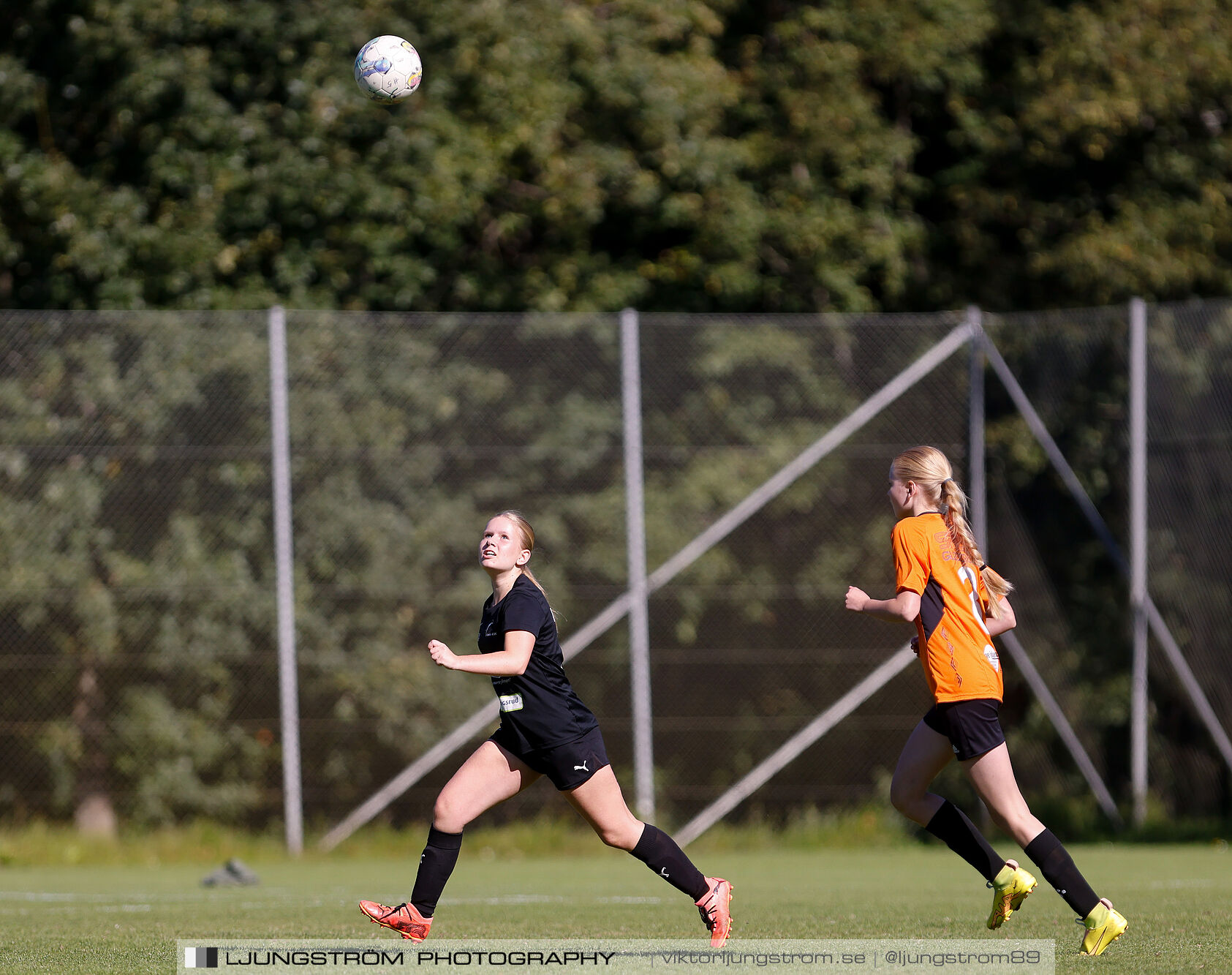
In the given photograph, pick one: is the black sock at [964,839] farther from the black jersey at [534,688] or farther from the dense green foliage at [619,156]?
the dense green foliage at [619,156]

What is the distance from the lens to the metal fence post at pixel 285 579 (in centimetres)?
1223

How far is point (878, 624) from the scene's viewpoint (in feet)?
43.0

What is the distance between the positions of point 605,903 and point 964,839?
2.74 meters

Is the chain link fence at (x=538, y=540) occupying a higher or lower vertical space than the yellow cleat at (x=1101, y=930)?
higher

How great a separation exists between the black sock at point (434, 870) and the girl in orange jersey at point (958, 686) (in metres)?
1.69

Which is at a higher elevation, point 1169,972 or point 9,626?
point 9,626

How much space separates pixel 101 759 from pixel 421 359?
151 inches

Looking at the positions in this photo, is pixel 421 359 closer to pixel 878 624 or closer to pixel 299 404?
pixel 299 404

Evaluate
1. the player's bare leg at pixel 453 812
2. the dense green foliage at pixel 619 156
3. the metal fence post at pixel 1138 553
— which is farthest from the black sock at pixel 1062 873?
the dense green foliage at pixel 619 156

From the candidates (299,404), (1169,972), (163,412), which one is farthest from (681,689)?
(1169,972)

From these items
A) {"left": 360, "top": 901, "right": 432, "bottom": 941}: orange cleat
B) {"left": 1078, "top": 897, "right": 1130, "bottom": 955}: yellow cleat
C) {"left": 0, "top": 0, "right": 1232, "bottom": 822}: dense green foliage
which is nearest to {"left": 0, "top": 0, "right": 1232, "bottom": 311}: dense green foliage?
{"left": 0, "top": 0, "right": 1232, "bottom": 822}: dense green foliage

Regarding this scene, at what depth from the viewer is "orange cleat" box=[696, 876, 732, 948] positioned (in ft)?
19.5

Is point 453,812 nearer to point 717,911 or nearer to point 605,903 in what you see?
point 717,911

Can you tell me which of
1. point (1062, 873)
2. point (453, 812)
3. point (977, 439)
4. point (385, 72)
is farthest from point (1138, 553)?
point (453, 812)
